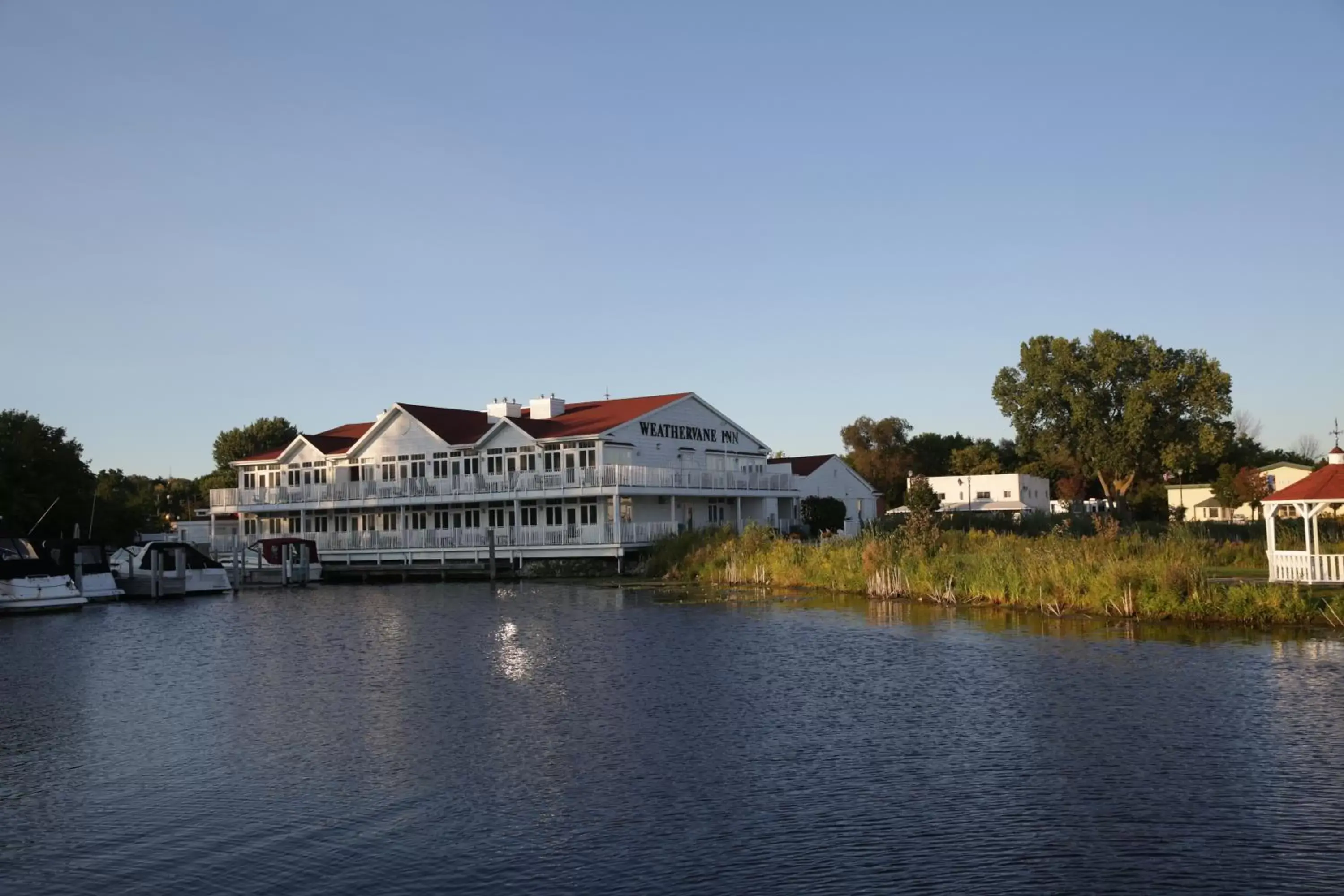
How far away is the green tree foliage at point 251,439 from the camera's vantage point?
328 ft

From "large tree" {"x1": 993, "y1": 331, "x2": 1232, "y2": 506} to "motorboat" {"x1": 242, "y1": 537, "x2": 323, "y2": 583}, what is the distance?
49981 mm

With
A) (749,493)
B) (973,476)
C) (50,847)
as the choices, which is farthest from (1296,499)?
(973,476)

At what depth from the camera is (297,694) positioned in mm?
22375

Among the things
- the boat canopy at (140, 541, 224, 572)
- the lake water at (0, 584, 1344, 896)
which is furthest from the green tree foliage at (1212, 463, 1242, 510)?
the boat canopy at (140, 541, 224, 572)

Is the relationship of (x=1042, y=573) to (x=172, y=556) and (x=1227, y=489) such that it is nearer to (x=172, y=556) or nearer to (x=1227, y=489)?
(x=172, y=556)

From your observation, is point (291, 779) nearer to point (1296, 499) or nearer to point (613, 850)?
point (613, 850)

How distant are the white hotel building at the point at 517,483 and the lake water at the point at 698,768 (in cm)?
2631

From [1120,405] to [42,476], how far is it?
67034mm

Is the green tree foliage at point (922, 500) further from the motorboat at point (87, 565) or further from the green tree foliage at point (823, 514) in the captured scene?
the motorboat at point (87, 565)

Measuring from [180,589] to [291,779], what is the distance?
41.3m

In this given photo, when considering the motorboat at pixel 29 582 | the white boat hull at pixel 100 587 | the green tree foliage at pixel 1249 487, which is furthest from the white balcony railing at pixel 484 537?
the green tree foliage at pixel 1249 487

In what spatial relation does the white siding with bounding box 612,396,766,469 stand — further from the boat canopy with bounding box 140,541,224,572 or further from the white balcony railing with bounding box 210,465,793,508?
the boat canopy with bounding box 140,541,224,572

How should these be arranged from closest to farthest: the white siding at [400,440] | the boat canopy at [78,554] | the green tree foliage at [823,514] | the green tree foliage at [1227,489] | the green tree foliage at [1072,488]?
the boat canopy at [78,554], the white siding at [400,440], the green tree foliage at [823,514], the green tree foliage at [1227,489], the green tree foliage at [1072,488]

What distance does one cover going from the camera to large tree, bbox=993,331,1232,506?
77.7 metres
